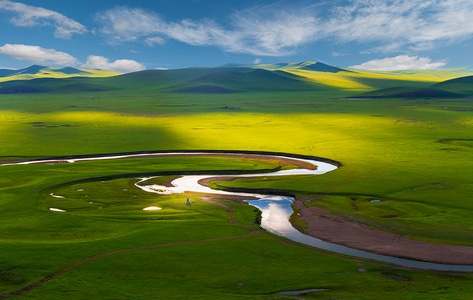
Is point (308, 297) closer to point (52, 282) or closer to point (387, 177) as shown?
point (52, 282)

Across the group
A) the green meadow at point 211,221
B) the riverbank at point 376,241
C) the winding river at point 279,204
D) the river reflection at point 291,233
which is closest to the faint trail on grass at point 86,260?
the green meadow at point 211,221

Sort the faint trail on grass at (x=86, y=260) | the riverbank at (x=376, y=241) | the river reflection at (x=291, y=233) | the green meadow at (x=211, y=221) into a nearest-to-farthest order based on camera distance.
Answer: the faint trail on grass at (x=86, y=260)
the green meadow at (x=211, y=221)
the river reflection at (x=291, y=233)
the riverbank at (x=376, y=241)

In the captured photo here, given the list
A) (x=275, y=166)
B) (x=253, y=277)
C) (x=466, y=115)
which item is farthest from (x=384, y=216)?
(x=466, y=115)

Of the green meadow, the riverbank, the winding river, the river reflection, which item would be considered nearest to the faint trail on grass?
the green meadow

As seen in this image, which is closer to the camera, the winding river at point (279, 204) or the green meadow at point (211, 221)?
the green meadow at point (211, 221)

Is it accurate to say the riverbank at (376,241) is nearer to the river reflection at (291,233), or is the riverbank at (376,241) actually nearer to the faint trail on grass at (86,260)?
the river reflection at (291,233)

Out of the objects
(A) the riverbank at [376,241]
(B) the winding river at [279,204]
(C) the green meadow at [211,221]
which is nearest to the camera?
(C) the green meadow at [211,221]
